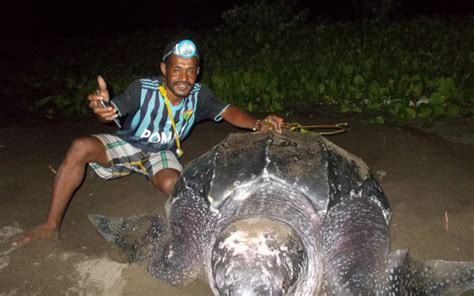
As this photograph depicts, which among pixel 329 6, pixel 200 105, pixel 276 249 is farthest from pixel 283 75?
pixel 329 6

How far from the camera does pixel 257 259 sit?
144 cm

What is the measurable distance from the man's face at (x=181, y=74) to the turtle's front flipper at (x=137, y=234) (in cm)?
76

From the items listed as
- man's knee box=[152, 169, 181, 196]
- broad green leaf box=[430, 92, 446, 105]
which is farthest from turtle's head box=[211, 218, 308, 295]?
broad green leaf box=[430, 92, 446, 105]

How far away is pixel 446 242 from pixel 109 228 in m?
1.74

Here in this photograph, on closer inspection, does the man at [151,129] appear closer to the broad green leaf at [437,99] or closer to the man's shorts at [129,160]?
the man's shorts at [129,160]

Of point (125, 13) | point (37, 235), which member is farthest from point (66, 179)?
point (125, 13)

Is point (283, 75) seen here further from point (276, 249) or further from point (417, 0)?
point (417, 0)

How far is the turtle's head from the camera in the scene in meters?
1.41

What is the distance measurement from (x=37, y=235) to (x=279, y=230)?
1382 millimetres

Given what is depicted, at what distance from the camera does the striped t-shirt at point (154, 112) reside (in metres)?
2.37

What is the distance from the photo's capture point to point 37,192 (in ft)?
8.80

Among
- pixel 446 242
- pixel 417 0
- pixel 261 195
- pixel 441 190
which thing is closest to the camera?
pixel 261 195

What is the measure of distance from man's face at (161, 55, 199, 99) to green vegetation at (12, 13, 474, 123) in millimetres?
1526

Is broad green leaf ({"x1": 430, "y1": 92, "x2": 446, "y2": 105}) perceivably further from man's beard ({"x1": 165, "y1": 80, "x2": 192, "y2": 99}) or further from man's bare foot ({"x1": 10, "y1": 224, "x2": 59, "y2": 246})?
man's bare foot ({"x1": 10, "y1": 224, "x2": 59, "y2": 246})
